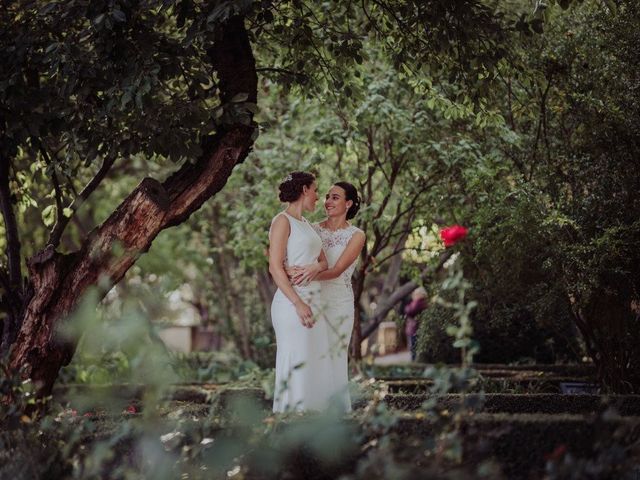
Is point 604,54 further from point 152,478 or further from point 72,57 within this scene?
point 152,478

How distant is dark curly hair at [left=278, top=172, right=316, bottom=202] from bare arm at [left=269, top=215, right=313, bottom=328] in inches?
9.6

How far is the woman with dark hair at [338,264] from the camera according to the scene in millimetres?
6789

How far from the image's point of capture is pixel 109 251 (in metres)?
6.72

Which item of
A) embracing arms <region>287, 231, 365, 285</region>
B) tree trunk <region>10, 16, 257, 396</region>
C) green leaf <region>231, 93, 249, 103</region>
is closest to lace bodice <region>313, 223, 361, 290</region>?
embracing arms <region>287, 231, 365, 285</region>

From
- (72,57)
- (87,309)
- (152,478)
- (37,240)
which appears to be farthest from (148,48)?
(37,240)

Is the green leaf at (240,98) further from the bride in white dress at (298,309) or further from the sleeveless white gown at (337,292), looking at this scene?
the sleeveless white gown at (337,292)

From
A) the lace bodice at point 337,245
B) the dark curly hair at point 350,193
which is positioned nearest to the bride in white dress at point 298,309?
the lace bodice at point 337,245

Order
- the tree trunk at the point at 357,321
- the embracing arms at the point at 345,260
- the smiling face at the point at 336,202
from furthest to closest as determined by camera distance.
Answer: the tree trunk at the point at 357,321
the smiling face at the point at 336,202
the embracing arms at the point at 345,260

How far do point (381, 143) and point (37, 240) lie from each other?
8.91m

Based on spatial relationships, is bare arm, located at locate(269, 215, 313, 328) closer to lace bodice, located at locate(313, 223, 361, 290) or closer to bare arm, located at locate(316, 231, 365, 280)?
bare arm, located at locate(316, 231, 365, 280)

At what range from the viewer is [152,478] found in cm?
361

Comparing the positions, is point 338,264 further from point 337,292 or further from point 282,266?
point 282,266

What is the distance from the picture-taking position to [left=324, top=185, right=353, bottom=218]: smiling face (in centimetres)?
748

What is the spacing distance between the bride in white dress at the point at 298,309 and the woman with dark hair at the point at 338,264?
79 mm
